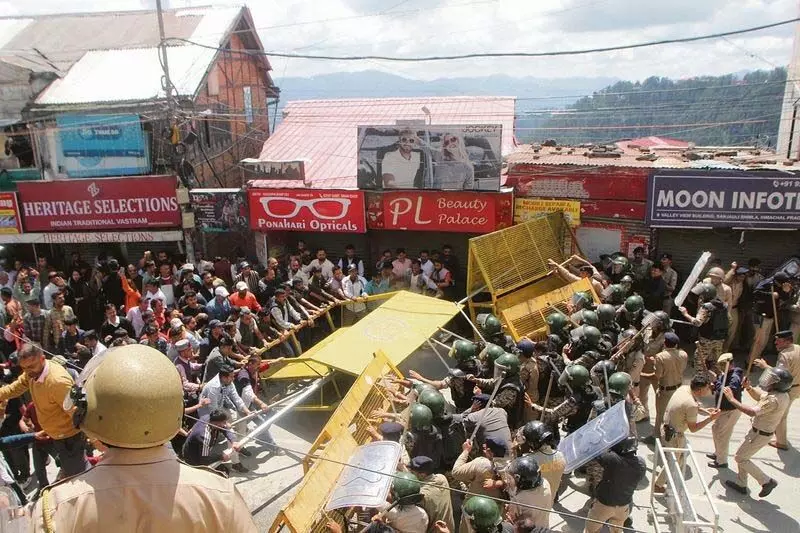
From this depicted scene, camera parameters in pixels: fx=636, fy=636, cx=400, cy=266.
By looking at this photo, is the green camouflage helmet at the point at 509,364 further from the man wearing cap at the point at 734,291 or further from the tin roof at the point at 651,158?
the tin roof at the point at 651,158

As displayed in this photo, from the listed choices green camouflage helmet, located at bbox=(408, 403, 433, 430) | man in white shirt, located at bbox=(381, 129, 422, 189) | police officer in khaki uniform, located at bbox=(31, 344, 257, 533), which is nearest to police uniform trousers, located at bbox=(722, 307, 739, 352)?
man in white shirt, located at bbox=(381, 129, 422, 189)

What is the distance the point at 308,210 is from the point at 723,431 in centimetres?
902

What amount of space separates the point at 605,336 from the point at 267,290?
5972mm

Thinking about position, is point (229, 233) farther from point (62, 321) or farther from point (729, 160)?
point (729, 160)

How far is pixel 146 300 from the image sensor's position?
10.3 metres

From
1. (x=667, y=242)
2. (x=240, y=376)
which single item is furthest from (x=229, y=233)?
(x=667, y=242)

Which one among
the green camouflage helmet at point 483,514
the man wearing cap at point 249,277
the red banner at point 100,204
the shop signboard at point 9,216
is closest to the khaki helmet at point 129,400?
the green camouflage helmet at point 483,514

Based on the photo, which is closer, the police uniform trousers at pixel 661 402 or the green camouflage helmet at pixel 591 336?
the green camouflage helmet at pixel 591 336

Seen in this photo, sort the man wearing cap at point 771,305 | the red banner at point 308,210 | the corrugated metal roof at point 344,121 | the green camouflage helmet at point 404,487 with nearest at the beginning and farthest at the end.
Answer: the green camouflage helmet at point 404,487 → the man wearing cap at point 771,305 → the red banner at point 308,210 → the corrugated metal roof at point 344,121

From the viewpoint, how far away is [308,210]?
44.7 ft

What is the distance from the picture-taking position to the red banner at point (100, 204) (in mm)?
13938

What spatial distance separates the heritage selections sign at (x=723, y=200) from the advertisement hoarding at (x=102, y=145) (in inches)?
436

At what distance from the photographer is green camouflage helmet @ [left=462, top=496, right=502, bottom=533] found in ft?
14.8

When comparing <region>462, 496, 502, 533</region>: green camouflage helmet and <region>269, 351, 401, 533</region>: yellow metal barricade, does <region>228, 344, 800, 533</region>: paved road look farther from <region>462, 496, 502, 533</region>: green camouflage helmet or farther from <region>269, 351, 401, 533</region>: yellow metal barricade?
<region>462, 496, 502, 533</region>: green camouflage helmet
